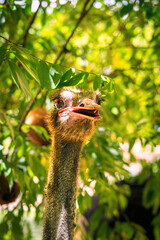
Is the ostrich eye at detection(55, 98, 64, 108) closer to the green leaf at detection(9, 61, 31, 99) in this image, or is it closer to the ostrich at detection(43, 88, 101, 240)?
the ostrich at detection(43, 88, 101, 240)

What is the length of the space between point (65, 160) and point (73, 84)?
25 cm

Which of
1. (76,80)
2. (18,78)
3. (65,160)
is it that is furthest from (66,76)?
(65,160)

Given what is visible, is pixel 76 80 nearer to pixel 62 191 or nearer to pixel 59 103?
pixel 59 103

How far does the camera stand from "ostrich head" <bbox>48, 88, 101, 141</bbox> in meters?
0.90

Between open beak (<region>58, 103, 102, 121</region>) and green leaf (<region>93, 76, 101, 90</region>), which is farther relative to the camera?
green leaf (<region>93, 76, 101, 90</region>)

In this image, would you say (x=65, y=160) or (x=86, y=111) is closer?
(x=86, y=111)

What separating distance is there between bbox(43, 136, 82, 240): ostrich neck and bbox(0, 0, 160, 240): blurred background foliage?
8.3 inches

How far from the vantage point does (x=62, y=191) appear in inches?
38.7

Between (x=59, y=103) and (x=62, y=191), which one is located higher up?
(x=59, y=103)

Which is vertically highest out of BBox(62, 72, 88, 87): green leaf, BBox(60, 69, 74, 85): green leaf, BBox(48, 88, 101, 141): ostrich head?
BBox(60, 69, 74, 85): green leaf

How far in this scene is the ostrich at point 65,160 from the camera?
950 mm

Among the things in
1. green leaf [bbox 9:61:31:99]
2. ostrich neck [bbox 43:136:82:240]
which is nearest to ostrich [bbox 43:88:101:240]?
ostrich neck [bbox 43:136:82:240]

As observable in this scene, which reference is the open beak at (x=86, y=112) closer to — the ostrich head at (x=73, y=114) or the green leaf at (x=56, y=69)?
the ostrich head at (x=73, y=114)

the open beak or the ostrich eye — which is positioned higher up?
the ostrich eye
